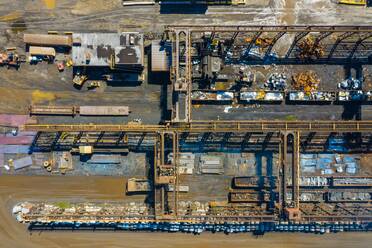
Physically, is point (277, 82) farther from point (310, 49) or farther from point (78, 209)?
point (78, 209)

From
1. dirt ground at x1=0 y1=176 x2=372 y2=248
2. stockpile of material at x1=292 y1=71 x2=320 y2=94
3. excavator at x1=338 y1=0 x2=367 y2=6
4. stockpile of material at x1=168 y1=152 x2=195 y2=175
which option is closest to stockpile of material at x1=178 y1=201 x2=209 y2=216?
dirt ground at x1=0 y1=176 x2=372 y2=248

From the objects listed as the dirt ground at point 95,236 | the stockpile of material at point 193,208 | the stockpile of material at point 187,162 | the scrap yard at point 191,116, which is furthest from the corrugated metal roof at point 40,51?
the stockpile of material at point 193,208

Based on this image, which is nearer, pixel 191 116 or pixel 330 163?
pixel 191 116

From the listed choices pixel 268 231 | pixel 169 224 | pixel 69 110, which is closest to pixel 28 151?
pixel 69 110

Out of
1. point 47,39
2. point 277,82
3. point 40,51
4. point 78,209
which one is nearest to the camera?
point 47,39

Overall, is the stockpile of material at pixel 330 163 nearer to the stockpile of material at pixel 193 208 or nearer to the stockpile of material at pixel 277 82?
the stockpile of material at pixel 277 82

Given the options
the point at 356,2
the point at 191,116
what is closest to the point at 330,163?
the point at 191,116
